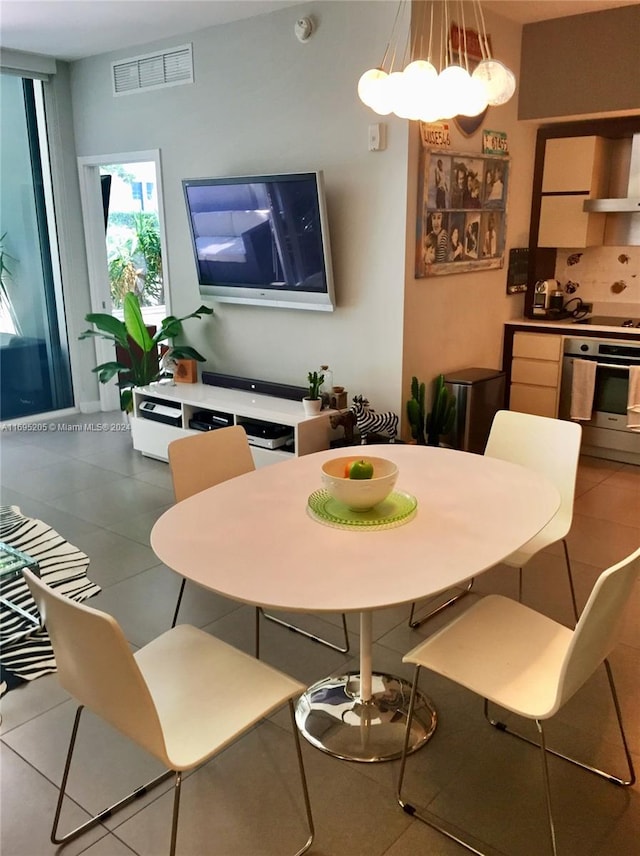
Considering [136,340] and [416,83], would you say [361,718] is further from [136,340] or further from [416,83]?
[136,340]

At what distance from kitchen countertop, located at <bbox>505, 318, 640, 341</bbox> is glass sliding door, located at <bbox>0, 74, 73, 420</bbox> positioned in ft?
12.1

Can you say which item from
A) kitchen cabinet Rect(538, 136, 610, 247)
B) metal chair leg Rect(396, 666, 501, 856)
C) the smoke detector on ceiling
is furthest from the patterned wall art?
metal chair leg Rect(396, 666, 501, 856)

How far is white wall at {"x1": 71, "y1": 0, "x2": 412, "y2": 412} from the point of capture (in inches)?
159

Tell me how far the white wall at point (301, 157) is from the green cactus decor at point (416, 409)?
0.36 feet

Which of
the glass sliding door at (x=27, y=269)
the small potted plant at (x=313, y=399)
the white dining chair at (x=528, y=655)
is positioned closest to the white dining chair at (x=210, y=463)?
the white dining chair at (x=528, y=655)

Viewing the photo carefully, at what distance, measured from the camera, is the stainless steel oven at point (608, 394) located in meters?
4.68

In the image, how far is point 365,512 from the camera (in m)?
2.09

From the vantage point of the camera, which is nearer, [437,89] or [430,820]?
[430,820]

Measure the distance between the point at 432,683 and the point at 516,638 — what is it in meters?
0.63

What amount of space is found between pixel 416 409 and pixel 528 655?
237 centimetres

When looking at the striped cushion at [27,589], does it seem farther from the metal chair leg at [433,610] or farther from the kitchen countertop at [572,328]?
the kitchen countertop at [572,328]

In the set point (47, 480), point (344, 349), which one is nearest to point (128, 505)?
point (47, 480)

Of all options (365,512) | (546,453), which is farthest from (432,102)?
(546,453)

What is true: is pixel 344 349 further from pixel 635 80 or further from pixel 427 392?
pixel 635 80
